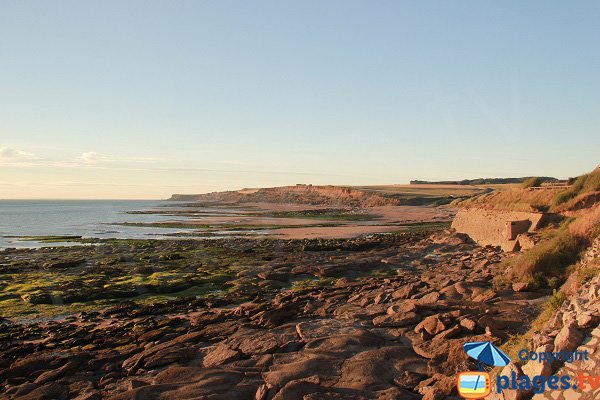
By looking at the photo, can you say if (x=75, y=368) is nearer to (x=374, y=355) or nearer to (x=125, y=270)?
(x=374, y=355)

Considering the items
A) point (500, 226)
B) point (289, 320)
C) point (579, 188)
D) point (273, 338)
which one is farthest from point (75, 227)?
point (579, 188)

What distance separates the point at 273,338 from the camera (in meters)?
Answer: 11.6

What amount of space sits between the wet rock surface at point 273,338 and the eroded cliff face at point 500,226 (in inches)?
71.6

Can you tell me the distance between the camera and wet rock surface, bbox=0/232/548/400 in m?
8.98

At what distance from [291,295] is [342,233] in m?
30.3

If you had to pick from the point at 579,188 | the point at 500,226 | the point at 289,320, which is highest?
the point at 579,188

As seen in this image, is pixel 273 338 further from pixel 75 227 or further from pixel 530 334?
pixel 75 227

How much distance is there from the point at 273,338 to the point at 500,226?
20159mm

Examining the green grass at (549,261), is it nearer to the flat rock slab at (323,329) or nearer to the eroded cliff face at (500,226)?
the eroded cliff face at (500,226)

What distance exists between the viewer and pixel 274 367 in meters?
9.81

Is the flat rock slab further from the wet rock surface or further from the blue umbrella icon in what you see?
the blue umbrella icon

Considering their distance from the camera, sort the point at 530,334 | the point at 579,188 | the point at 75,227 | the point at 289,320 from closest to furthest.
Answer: the point at 530,334 → the point at 289,320 → the point at 579,188 → the point at 75,227

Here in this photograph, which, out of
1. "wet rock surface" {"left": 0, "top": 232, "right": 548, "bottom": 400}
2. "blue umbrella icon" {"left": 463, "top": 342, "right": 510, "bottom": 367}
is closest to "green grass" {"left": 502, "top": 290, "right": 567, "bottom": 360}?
"blue umbrella icon" {"left": 463, "top": 342, "right": 510, "bottom": 367}

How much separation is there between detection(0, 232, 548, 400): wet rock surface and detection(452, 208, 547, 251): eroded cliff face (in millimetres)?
1818
